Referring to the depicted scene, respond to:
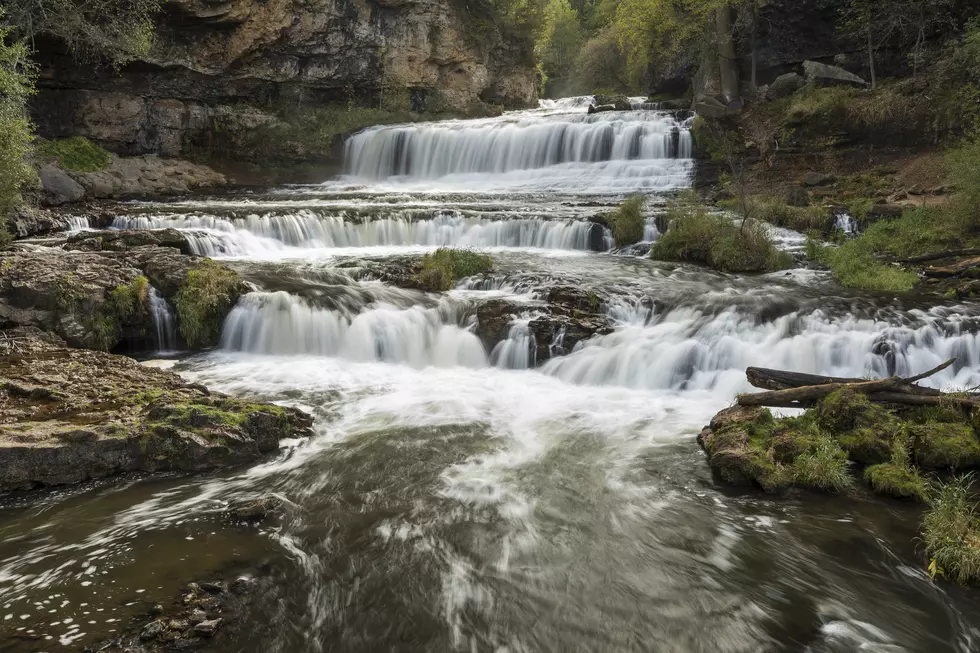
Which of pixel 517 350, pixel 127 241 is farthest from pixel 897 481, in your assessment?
pixel 127 241

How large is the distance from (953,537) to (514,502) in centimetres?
341

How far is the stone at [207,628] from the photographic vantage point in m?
3.48

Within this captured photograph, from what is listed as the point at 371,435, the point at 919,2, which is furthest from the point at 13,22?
the point at 919,2

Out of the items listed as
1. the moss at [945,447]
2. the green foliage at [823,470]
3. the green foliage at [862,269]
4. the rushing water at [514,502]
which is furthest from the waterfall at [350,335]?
the green foliage at [862,269]

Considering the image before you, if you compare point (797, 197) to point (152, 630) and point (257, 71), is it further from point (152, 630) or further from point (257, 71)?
point (257, 71)

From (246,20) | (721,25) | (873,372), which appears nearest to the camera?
(873,372)

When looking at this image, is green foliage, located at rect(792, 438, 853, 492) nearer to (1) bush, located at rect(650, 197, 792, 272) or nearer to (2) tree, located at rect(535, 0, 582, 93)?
(1) bush, located at rect(650, 197, 792, 272)

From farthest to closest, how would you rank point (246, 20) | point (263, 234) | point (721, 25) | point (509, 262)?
1. point (246, 20)
2. point (721, 25)
3. point (263, 234)
4. point (509, 262)

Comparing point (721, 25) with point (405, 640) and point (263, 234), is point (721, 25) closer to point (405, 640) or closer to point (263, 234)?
point (263, 234)

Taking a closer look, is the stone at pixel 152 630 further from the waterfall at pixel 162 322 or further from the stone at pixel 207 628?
the waterfall at pixel 162 322

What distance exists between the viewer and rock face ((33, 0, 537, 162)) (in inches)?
951

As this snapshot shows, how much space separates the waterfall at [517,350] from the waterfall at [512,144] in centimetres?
1588

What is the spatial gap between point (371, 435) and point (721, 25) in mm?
24798

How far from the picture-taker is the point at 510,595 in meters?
4.15
